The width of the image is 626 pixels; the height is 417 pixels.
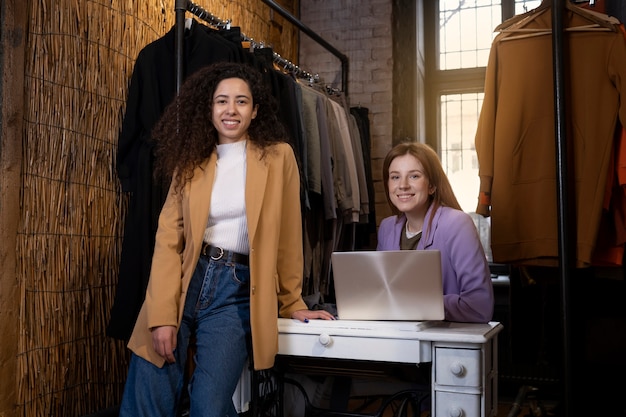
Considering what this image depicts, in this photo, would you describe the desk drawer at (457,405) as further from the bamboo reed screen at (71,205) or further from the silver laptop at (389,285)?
the bamboo reed screen at (71,205)

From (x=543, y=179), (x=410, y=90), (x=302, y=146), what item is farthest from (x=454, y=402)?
(x=410, y=90)

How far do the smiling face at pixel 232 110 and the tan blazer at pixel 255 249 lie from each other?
0.08 m

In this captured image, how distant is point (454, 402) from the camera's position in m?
1.68

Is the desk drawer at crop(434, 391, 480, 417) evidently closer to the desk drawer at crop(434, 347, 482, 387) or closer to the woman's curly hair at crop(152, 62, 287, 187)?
the desk drawer at crop(434, 347, 482, 387)

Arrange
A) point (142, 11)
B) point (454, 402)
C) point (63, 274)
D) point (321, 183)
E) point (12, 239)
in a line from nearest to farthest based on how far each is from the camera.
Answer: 1. point (454, 402)
2. point (12, 239)
3. point (63, 274)
4. point (142, 11)
5. point (321, 183)

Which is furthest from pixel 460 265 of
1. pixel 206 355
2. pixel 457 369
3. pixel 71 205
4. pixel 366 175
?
pixel 366 175

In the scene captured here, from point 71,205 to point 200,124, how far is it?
0.89 metres

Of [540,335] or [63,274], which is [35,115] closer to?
[63,274]

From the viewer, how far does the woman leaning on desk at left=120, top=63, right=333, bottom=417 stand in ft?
6.01

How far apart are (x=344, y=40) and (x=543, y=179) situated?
2.49 metres

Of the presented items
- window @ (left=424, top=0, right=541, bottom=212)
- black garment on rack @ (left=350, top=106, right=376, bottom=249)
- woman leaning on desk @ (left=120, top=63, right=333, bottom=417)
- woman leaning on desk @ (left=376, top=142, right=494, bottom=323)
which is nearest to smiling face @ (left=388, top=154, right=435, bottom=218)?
woman leaning on desk @ (left=376, top=142, right=494, bottom=323)

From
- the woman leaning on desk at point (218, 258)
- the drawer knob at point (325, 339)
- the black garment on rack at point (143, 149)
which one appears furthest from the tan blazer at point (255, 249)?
the black garment on rack at point (143, 149)

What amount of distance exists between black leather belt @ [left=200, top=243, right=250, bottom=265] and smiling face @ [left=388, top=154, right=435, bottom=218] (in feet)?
2.08

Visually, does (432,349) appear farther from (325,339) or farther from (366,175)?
(366,175)
